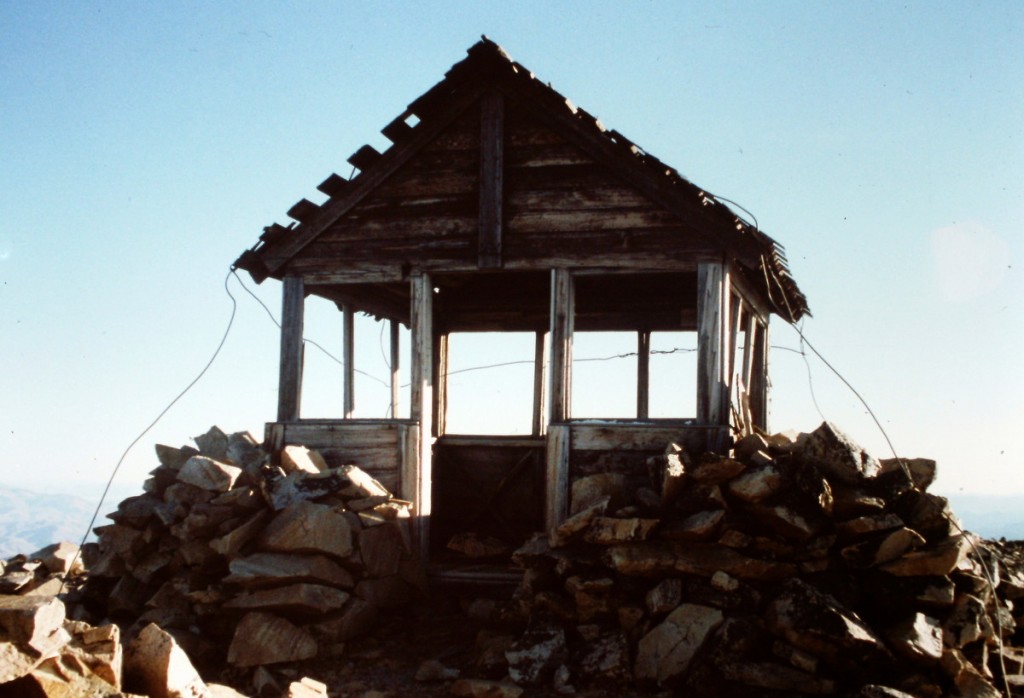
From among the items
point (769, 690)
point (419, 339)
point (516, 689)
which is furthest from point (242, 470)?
point (769, 690)

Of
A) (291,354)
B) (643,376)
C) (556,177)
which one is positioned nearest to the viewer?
(556,177)

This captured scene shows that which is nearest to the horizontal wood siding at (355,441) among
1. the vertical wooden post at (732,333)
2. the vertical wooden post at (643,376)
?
the vertical wooden post at (732,333)

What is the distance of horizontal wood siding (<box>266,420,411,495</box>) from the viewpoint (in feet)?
33.1

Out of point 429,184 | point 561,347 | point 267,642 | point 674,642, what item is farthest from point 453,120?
point 674,642

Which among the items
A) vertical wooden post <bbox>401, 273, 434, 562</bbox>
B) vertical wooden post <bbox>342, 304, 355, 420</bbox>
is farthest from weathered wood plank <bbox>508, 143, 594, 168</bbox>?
vertical wooden post <bbox>342, 304, 355, 420</bbox>

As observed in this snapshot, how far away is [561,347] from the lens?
384 inches

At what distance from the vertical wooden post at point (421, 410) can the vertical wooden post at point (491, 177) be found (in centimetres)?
86

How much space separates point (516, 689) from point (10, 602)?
12.6 feet

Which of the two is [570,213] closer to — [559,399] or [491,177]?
[491,177]

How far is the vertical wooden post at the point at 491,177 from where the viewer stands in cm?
1006

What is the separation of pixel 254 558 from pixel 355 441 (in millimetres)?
2102

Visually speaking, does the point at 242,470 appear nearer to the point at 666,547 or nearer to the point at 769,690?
the point at 666,547

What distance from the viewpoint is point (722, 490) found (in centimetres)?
790

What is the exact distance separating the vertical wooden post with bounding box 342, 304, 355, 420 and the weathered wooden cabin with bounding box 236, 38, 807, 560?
0.55 meters
